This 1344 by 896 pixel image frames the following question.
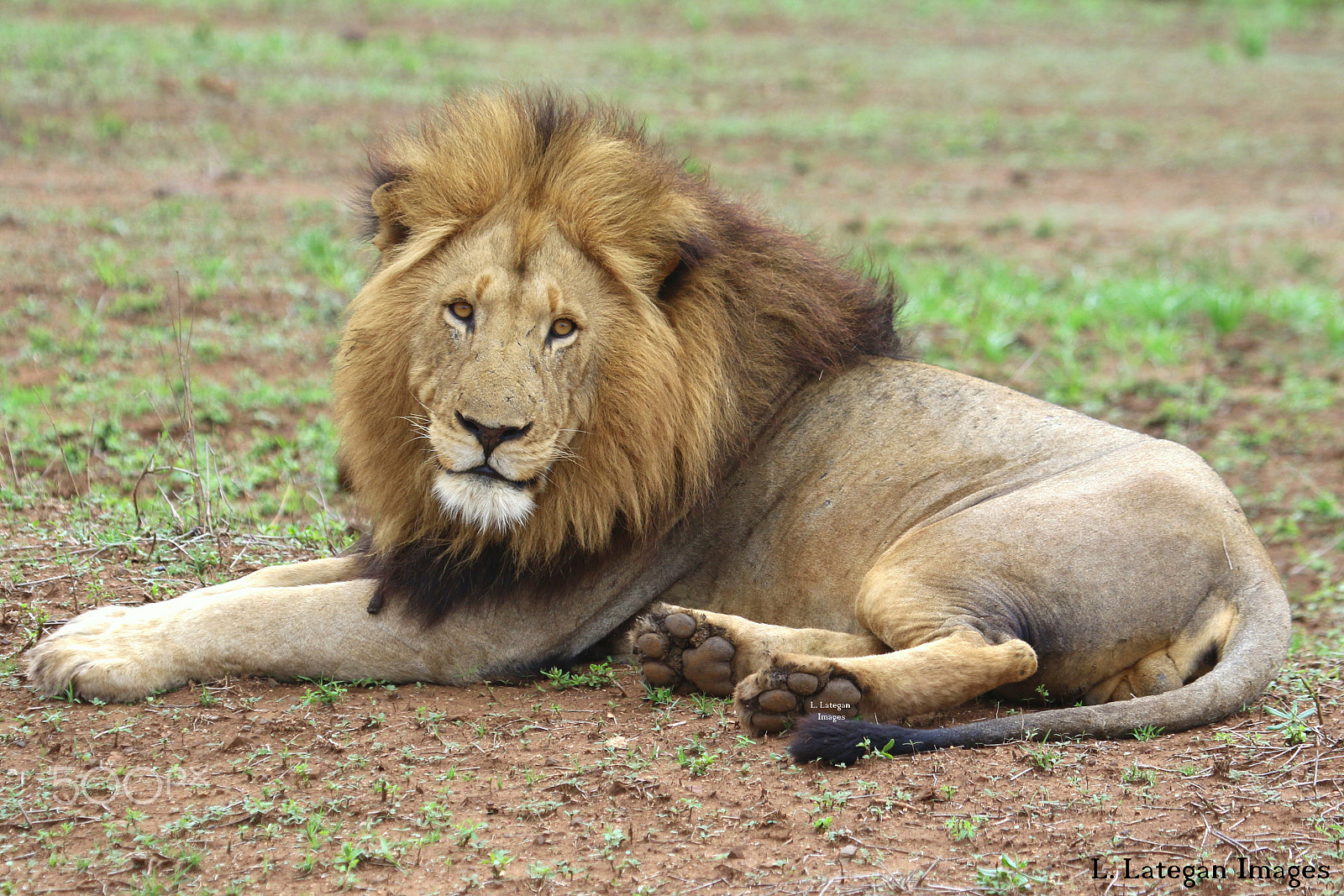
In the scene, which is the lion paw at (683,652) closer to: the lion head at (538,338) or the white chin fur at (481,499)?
the lion head at (538,338)

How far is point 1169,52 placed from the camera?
62.4 ft

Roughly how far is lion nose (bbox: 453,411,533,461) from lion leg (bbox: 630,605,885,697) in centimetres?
59

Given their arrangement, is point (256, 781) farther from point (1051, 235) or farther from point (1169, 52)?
point (1169, 52)

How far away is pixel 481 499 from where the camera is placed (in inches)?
128

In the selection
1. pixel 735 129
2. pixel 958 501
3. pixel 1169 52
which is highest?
pixel 1169 52

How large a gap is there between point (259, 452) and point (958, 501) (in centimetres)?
316

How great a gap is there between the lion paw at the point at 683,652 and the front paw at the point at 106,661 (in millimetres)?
1176

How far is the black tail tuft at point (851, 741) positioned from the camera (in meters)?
2.96

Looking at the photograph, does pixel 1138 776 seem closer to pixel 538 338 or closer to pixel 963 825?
pixel 963 825

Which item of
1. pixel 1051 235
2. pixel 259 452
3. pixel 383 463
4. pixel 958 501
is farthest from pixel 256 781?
pixel 1051 235

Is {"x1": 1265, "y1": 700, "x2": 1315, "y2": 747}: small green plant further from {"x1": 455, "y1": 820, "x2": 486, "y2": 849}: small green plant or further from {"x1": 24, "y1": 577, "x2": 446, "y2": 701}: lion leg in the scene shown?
{"x1": 24, "y1": 577, "x2": 446, "y2": 701}: lion leg

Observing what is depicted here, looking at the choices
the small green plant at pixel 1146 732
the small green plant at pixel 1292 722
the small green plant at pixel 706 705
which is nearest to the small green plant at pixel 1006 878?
the small green plant at pixel 1146 732

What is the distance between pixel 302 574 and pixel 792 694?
1590mm
